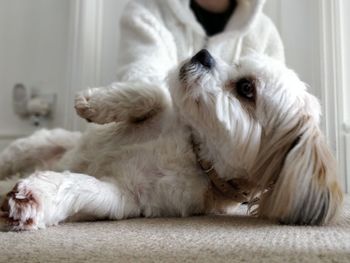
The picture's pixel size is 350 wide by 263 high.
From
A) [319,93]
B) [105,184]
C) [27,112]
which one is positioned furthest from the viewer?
[27,112]

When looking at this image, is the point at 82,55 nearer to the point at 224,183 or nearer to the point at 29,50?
the point at 29,50

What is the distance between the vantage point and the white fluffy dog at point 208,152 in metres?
0.99

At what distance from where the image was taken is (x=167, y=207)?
43.1 inches

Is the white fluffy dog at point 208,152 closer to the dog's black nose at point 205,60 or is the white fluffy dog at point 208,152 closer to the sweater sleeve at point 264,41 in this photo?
the dog's black nose at point 205,60

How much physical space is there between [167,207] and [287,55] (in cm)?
141

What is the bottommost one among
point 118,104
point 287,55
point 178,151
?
point 178,151

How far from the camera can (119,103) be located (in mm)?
1190

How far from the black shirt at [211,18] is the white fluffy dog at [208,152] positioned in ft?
2.74

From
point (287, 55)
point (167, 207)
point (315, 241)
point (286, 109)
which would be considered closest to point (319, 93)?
point (287, 55)

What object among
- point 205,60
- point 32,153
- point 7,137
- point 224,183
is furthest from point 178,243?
point 7,137

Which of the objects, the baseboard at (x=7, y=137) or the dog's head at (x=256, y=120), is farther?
the baseboard at (x=7, y=137)

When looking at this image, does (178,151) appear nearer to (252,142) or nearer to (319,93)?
(252,142)

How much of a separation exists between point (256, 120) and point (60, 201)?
0.48 metres

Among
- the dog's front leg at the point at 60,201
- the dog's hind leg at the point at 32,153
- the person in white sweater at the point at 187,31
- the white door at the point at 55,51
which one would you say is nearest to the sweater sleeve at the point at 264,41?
the person in white sweater at the point at 187,31
